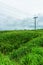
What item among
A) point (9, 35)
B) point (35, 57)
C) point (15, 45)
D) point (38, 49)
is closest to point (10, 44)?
point (15, 45)

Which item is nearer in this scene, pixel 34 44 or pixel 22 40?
pixel 34 44

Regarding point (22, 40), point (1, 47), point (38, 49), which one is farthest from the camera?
point (22, 40)

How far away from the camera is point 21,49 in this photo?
15258 mm

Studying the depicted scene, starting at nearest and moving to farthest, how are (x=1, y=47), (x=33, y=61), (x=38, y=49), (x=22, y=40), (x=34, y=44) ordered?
(x=33, y=61) → (x=38, y=49) → (x=34, y=44) → (x=1, y=47) → (x=22, y=40)

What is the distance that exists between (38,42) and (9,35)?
4141mm

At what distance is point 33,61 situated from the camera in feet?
40.3

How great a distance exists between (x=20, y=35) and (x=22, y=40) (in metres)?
1.17

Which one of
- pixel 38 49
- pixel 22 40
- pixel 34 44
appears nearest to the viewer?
pixel 38 49

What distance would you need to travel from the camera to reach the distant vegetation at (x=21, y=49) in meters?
12.3

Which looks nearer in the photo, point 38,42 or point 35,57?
point 35,57

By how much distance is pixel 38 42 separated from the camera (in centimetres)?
1661

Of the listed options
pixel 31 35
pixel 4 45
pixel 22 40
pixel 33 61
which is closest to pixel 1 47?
pixel 4 45

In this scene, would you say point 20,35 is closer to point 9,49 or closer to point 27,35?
point 27,35

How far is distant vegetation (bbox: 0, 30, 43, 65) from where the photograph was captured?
12297 millimetres
